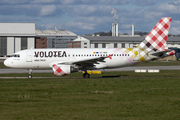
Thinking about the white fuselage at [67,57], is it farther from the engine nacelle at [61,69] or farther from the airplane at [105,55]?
the engine nacelle at [61,69]

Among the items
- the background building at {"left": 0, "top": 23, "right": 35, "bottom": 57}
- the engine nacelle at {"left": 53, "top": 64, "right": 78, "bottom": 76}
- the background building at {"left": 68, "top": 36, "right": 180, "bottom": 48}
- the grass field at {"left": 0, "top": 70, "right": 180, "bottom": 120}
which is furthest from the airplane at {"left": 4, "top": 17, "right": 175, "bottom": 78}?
the background building at {"left": 68, "top": 36, "right": 180, "bottom": 48}

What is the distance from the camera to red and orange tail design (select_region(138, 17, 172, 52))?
3644 centimetres

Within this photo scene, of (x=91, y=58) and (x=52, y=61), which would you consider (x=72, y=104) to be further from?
(x=52, y=61)

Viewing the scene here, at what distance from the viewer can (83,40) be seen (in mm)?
146125

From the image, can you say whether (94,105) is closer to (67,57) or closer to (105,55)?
(105,55)

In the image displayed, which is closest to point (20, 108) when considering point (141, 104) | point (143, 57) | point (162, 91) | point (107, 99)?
point (107, 99)

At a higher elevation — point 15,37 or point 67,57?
point 15,37

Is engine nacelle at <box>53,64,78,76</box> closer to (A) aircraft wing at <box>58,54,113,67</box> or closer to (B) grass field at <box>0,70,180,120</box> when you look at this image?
(A) aircraft wing at <box>58,54,113,67</box>

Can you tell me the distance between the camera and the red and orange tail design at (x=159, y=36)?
36.4m

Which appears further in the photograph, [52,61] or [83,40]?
[83,40]

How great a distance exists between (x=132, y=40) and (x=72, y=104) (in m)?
130

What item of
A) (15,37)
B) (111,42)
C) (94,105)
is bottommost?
(94,105)

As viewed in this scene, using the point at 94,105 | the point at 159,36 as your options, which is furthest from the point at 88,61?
the point at 94,105

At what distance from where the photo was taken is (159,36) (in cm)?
3650
